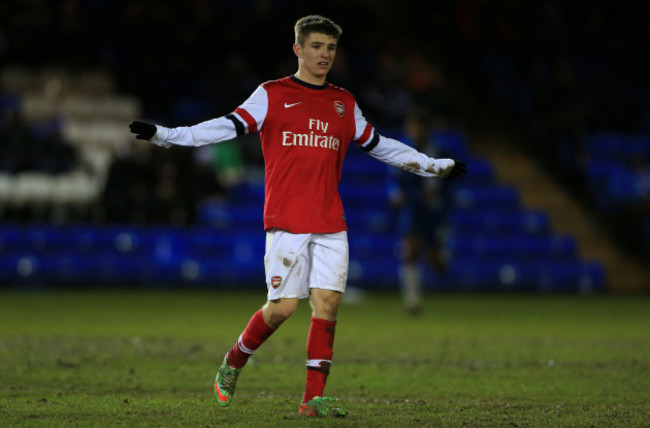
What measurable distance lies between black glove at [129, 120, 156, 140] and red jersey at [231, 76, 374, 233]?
0.53 metres

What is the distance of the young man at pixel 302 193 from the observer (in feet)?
18.7

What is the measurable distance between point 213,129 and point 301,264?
0.91m

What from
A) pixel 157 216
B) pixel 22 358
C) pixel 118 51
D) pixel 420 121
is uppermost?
pixel 118 51

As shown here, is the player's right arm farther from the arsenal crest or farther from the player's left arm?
the player's left arm

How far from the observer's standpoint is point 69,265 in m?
17.3

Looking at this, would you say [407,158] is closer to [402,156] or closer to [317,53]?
[402,156]

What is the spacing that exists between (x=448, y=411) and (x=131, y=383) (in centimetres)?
233

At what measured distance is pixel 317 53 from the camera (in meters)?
5.79

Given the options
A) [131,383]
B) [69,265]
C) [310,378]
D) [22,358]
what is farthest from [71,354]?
[69,265]

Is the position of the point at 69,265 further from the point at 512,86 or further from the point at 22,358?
the point at 512,86

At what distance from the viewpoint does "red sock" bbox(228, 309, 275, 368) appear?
584cm

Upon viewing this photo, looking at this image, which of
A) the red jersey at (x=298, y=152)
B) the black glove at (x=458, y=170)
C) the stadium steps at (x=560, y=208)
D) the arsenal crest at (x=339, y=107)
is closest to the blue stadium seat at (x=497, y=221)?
the stadium steps at (x=560, y=208)

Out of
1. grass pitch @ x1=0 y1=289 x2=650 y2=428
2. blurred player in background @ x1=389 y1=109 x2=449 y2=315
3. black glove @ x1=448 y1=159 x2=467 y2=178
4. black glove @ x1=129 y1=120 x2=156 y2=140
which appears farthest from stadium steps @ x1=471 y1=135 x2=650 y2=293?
black glove @ x1=129 y1=120 x2=156 y2=140

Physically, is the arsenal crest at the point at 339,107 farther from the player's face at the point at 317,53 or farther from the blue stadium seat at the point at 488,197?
the blue stadium seat at the point at 488,197
